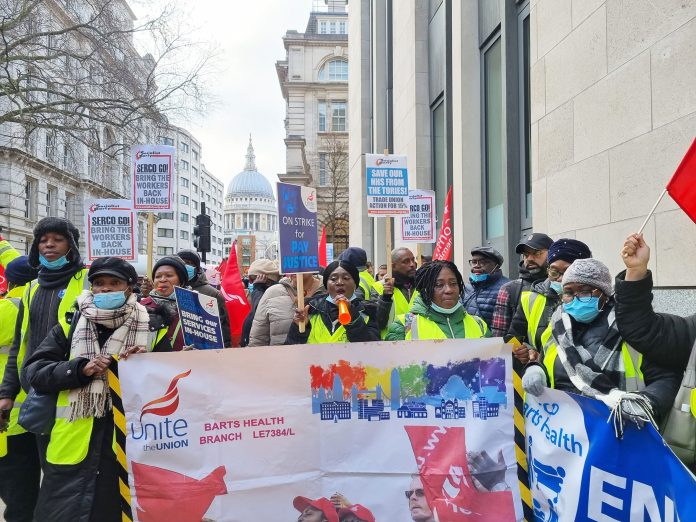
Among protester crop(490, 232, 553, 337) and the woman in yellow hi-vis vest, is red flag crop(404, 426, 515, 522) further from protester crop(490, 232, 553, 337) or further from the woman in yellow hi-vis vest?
the woman in yellow hi-vis vest

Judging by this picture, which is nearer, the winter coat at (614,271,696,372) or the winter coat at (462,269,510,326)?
the winter coat at (614,271,696,372)

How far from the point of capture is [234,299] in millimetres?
7996

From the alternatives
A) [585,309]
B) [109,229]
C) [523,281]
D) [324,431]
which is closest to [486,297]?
[523,281]

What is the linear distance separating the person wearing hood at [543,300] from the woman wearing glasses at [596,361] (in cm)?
47

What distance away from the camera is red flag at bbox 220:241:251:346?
25.6 feet

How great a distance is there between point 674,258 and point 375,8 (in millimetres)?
18821

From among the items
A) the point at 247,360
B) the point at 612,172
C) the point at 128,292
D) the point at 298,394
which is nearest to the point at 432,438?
the point at 298,394

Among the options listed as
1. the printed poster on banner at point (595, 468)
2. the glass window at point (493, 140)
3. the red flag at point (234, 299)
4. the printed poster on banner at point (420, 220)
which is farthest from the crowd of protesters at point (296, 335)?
the glass window at point (493, 140)

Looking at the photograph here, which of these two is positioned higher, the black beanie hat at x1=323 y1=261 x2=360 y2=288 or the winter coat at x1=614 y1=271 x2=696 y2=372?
the black beanie hat at x1=323 y1=261 x2=360 y2=288

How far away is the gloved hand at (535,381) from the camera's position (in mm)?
3350

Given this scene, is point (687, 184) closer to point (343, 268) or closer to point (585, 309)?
point (585, 309)

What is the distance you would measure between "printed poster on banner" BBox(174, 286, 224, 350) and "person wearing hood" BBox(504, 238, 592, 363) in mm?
2000

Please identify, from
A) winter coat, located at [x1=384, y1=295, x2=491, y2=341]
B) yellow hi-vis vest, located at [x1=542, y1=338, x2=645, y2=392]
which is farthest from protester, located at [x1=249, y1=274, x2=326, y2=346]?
yellow hi-vis vest, located at [x1=542, y1=338, x2=645, y2=392]

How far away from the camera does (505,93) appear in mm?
9617
